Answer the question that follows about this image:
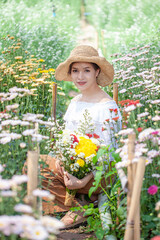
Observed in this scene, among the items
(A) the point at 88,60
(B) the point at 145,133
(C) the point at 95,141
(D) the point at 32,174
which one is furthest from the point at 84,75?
(D) the point at 32,174

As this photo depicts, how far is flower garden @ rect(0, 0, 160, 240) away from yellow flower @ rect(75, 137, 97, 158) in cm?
3

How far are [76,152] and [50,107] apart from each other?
5.93 feet

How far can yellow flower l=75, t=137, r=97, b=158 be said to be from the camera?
2775mm

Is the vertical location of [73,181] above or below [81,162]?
below

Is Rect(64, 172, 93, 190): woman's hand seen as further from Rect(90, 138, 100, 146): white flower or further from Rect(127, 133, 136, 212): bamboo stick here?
Rect(127, 133, 136, 212): bamboo stick

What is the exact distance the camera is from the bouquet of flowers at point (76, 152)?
2734mm

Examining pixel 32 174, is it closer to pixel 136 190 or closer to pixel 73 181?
pixel 136 190

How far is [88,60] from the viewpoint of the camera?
10.8 ft

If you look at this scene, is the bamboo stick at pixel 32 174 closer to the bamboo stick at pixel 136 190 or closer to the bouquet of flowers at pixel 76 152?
the bamboo stick at pixel 136 190

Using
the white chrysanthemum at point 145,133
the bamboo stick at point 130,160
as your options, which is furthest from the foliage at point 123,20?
the bamboo stick at point 130,160

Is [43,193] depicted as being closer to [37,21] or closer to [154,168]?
[154,168]

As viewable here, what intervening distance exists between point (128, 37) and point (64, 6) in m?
4.57

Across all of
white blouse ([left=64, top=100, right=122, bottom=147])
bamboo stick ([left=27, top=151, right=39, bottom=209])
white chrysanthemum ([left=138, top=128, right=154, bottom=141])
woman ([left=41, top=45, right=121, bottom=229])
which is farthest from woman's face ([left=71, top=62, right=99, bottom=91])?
bamboo stick ([left=27, top=151, right=39, bottom=209])

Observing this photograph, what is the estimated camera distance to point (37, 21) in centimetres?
804
